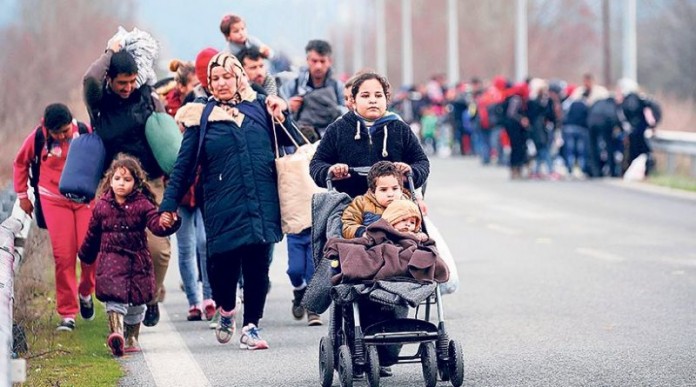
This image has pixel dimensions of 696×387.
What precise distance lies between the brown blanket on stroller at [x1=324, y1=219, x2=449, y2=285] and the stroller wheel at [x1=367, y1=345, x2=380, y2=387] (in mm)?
347

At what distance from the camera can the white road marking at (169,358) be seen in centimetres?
961

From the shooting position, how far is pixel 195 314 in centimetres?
1255

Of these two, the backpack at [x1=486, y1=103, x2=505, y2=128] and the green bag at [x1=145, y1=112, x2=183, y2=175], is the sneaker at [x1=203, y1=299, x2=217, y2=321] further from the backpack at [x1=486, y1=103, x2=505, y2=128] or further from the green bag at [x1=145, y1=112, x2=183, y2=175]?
the backpack at [x1=486, y1=103, x2=505, y2=128]

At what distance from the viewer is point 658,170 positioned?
30.1 metres

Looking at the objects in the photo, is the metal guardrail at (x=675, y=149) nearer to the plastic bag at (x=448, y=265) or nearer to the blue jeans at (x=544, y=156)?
the blue jeans at (x=544, y=156)

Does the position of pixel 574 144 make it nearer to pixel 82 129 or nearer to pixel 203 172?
pixel 82 129

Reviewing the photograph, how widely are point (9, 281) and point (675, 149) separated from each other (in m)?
20.5

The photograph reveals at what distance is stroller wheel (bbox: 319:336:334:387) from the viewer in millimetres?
8930

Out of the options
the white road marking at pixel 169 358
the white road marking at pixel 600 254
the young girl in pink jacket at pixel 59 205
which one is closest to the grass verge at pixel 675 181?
the white road marking at pixel 600 254

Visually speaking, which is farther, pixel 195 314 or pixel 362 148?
pixel 195 314

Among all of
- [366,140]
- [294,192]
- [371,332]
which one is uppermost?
[366,140]

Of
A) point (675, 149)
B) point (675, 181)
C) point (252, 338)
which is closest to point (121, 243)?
point (252, 338)

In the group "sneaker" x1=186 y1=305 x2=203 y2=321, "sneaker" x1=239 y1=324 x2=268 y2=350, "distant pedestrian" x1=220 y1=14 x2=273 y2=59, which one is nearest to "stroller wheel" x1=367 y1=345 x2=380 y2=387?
"sneaker" x1=239 y1=324 x2=268 y2=350

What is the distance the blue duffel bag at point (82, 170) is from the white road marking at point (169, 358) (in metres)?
1.03
